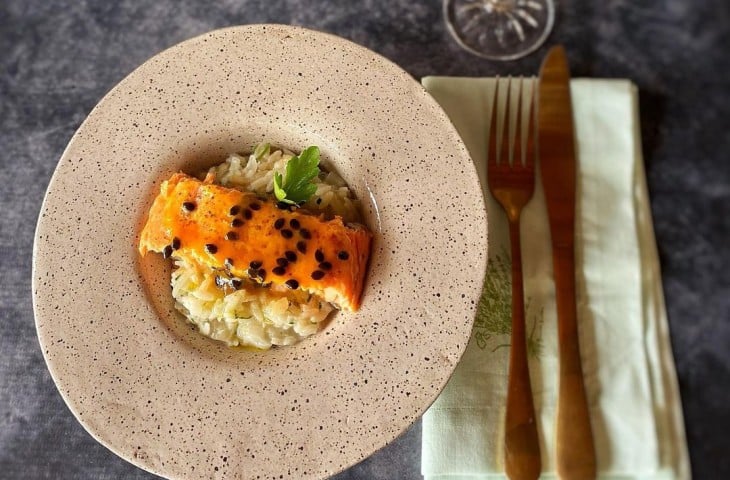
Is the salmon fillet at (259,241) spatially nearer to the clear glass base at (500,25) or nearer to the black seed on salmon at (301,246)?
the black seed on salmon at (301,246)

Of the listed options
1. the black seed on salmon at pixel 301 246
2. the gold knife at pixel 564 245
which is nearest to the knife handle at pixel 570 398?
the gold knife at pixel 564 245

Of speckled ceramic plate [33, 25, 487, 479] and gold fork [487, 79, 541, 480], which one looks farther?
gold fork [487, 79, 541, 480]

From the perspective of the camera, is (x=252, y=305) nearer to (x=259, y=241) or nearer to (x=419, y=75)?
(x=259, y=241)

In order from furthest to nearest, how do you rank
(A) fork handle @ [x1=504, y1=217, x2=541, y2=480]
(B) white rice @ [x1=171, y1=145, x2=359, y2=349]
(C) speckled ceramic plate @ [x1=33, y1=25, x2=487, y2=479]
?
(A) fork handle @ [x1=504, y1=217, x2=541, y2=480] < (B) white rice @ [x1=171, y1=145, x2=359, y2=349] < (C) speckled ceramic plate @ [x1=33, y1=25, x2=487, y2=479]

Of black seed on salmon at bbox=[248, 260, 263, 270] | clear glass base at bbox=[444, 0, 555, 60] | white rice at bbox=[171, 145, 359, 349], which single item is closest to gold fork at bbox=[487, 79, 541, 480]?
clear glass base at bbox=[444, 0, 555, 60]

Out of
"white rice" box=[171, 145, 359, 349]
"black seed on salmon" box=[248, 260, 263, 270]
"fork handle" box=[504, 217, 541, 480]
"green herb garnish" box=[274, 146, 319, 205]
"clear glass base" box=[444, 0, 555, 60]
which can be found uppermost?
"clear glass base" box=[444, 0, 555, 60]

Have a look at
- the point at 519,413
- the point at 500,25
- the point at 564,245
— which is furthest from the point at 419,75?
the point at 519,413

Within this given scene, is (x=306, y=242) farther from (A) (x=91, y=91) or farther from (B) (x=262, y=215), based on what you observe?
(A) (x=91, y=91)

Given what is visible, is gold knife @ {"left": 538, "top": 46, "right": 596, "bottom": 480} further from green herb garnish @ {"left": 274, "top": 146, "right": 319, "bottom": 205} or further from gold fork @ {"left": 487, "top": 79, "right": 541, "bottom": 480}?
green herb garnish @ {"left": 274, "top": 146, "right": 319, "bottom": 205}
